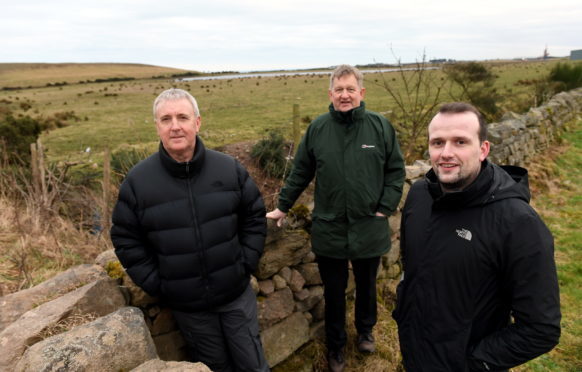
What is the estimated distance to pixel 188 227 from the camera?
2.28 meters

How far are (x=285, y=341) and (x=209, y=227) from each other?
5.30 ft

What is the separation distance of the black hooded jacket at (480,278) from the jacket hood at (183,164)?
1.31m

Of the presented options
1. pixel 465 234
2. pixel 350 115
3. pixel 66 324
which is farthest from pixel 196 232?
pixel 465 234

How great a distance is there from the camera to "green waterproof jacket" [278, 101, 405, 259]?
2.83 m

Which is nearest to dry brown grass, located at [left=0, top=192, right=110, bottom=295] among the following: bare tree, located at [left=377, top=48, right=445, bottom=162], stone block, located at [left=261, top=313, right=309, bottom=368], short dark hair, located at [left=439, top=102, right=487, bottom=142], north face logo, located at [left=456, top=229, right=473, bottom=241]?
stone block, located at [left=261, top=313, right=309, bottom=368]

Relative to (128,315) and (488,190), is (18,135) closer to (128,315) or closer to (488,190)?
(128,315)

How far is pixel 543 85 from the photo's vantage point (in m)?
17.2

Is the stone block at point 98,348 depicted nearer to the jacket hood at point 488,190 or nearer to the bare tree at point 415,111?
the jacket hood at point 488,190

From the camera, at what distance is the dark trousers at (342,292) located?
3.13 meters

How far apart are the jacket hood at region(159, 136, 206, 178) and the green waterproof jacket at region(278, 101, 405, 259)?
0.98 meters

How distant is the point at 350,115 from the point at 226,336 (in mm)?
1786

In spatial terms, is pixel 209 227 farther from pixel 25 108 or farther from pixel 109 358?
pixel 25 108

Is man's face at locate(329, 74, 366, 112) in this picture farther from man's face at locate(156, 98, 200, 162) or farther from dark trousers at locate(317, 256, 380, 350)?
dark trousers at locate(317, 256, 380, 350)

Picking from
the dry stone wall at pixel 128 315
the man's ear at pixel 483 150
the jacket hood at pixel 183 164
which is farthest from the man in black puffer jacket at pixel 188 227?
the man's ear at pixel 483 150
